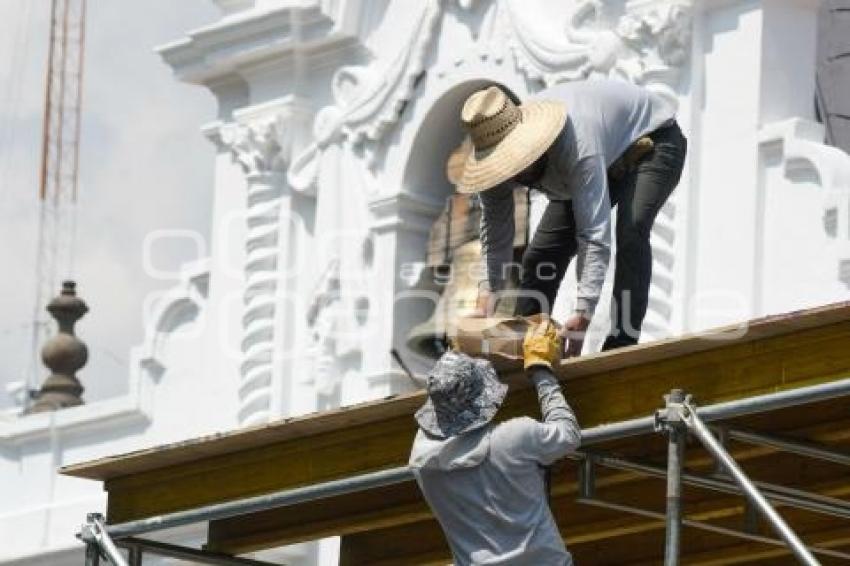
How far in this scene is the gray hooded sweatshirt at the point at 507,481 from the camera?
1767cm

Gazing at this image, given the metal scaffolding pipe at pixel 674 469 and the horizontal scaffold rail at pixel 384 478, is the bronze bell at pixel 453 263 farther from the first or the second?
the metal scaffolding pipe at pixel 674 469

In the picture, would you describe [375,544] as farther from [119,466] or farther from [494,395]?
[494,395]

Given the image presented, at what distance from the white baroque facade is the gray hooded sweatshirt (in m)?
7.47

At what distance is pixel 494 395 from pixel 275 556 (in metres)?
11.1

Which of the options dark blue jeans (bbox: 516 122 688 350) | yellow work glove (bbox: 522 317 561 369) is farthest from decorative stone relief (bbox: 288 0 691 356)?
yellow work glove (bbox: 522 317 561 369)

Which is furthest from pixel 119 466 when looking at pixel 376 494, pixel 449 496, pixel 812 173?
pixel 812 173

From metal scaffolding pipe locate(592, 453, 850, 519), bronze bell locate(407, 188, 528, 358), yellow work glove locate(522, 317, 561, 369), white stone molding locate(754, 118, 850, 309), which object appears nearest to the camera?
yellow work glove locate(522, 317, 561, 369)

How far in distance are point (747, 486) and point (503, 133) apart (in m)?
2.16

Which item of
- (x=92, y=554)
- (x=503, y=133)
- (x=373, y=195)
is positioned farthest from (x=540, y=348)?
(x=373, y=195)

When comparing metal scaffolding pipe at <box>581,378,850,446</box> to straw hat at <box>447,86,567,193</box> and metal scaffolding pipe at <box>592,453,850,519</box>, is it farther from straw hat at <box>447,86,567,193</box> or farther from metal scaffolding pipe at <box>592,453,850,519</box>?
straw hat at <box>447,86,567,193</box>

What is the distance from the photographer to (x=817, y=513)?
19328 millimetres

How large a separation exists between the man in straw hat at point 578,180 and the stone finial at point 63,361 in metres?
12.2

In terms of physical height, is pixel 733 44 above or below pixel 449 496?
above

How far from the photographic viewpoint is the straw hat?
18.5 m
